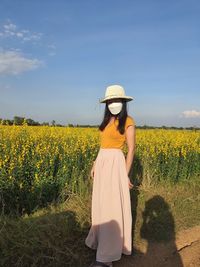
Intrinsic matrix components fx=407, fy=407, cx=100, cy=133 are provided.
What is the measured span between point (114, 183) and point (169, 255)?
1.47 meters

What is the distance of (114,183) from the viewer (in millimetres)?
5113

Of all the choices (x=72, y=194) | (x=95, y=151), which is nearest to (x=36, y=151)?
(x=72, y=194)

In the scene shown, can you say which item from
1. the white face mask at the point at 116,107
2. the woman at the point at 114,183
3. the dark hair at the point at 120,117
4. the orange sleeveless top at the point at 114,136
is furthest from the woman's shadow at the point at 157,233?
the white face mask at the point at 116,107

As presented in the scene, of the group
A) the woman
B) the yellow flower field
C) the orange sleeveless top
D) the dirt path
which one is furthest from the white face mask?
the yellow flower field

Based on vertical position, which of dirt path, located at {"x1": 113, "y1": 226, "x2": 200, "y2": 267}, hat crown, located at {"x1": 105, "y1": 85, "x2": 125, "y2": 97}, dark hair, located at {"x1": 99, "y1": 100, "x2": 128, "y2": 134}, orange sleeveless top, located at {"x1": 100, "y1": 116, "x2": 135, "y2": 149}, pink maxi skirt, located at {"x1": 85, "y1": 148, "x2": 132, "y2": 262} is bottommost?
dirt path, located at {"x1": 113, "y1": 226, "x2": 200, "y2": 267}

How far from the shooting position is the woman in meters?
5.11

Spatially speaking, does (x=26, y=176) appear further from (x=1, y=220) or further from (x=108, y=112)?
(x=108, y=112)

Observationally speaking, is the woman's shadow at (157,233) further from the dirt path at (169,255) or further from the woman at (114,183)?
the woman at (114,183)

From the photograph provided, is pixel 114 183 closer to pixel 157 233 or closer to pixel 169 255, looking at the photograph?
pixel 169 255

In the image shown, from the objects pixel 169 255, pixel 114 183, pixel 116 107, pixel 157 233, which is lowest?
pixel 169 255

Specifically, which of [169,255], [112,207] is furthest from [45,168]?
[169,255]

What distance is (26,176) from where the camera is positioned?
759 centimetres

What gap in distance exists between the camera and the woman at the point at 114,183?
5.11m

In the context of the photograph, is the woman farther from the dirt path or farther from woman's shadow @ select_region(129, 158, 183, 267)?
woman's shadow @ select_region(129, 158, 183, 267)
